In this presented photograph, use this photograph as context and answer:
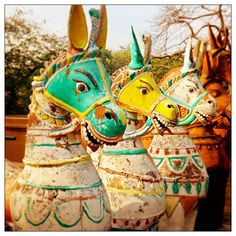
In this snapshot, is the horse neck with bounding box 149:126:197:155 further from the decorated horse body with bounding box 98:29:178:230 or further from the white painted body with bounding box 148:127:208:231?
the decorated horse body with bounding box 98:29:178:230

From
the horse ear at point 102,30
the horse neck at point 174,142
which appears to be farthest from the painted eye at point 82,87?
the horse neck at point 174,142

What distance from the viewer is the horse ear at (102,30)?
7.88 feet

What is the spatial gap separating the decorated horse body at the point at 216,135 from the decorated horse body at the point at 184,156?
65cm

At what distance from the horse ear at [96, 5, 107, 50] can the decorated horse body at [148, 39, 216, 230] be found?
57.5 inches

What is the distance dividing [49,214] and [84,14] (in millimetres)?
1045

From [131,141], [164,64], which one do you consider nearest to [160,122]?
[131,141]

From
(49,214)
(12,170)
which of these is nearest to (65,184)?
(49,214)

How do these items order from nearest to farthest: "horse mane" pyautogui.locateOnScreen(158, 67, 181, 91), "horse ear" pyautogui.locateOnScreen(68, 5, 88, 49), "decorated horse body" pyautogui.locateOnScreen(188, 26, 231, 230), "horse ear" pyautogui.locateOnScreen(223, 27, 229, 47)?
"horse ear" pyautogui.locateOnScreen(68, 5, 88, 49)
"horse mane" pyautogui.locateOnScreen(158, 67, 181, 91)
"decorated horse body" pyautogui.locateOnScreen(188, 26, 231, 230)
"horse ear" pyautogui.locateOnScreen(223, 27, 229, 47)

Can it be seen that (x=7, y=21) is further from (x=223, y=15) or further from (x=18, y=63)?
(x=223, y=15)

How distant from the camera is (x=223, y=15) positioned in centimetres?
666

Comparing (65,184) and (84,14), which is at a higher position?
(84,14)

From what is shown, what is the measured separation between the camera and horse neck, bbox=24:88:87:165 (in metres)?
2.37

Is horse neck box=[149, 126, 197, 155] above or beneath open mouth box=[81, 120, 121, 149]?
beneath

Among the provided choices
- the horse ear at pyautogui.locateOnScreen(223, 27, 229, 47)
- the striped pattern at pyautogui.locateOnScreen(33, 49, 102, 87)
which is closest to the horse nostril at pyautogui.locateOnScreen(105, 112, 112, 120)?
the striped pattern at pyautogui.locateOnScreen(33, 49, 102, 87)
